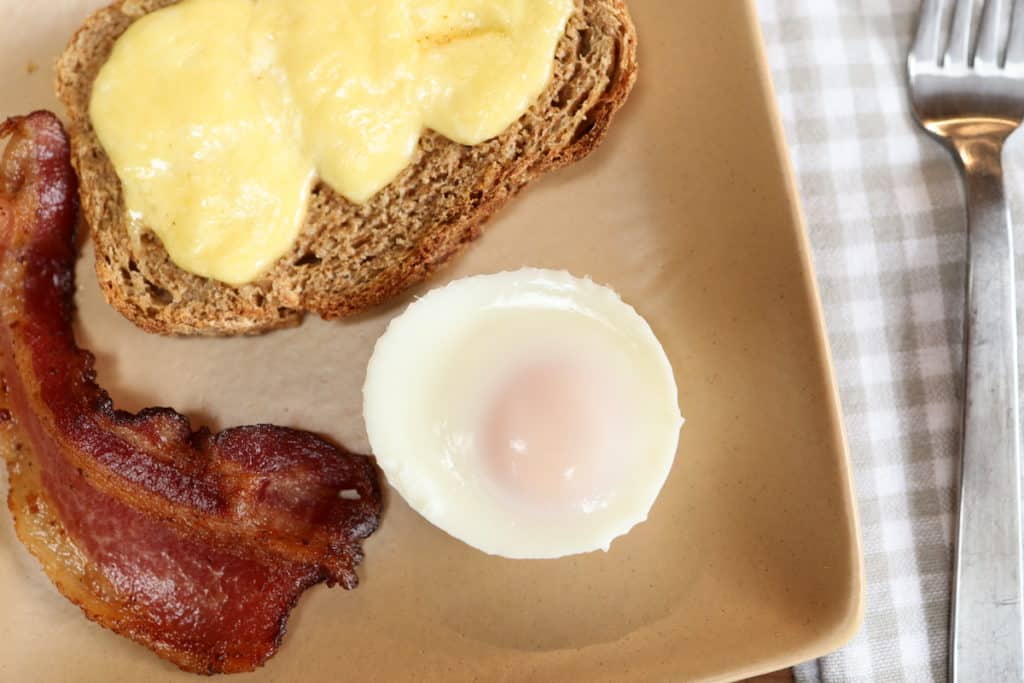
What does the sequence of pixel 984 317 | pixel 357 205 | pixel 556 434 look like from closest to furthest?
1. pixel 556 434
2. pixel 357 205
3. pixel 984 317

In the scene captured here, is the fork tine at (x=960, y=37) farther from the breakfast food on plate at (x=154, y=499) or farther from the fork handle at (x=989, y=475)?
the breakfast food on plate at (x=154, y=499)

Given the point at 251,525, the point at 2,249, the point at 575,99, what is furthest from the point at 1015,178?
the point at 2,249

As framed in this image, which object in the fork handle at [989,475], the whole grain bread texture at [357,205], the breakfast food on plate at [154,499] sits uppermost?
the whole grain bread texture at [357,205]

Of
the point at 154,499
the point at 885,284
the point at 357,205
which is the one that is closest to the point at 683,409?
the point at 885,284

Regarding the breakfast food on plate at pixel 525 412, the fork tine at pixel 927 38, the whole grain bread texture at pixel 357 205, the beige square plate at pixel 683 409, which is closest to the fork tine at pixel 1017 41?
the fork tine at pixel 927 38

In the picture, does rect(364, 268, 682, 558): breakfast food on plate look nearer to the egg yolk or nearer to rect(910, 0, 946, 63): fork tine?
the egg yolk

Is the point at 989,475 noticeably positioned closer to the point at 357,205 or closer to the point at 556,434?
the point at 556,434

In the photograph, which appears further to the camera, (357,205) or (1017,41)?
(1017,41)
